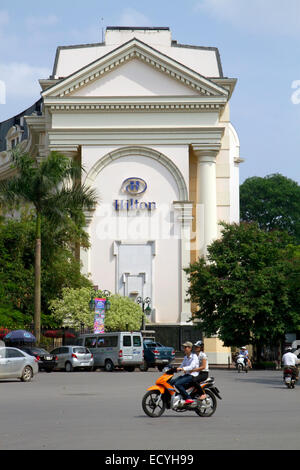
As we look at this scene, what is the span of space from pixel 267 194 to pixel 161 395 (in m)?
84.6

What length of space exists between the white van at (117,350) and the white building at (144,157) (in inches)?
697

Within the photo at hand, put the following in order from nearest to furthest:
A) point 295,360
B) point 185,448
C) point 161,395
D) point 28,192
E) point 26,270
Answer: point 185,448, point 161,395, point 295,360, point 28,192, point 26,270

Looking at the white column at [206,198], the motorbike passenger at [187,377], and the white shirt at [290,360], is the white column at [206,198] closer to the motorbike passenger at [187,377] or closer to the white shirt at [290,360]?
the white shirt at [290,360]

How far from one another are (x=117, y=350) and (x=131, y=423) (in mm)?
29326

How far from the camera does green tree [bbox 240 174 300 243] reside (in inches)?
3942

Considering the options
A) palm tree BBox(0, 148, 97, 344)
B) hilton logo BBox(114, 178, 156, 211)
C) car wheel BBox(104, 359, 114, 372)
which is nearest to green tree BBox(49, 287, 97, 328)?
car wheel BBox(104, 359, 114, 372)

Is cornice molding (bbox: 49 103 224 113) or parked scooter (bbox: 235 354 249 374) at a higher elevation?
cornice molding (bbox: 49 103 224 113)

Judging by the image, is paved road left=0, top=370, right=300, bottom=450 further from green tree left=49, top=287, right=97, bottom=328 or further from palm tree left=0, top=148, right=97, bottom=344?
green tree left=49, top=287, right=97, bottom=328

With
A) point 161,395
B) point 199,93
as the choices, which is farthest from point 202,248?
point 161,395

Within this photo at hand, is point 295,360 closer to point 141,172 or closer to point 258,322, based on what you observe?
point 258,322

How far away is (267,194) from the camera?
3962 inches

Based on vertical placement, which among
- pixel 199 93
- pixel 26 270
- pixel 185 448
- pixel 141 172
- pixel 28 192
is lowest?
pixel 185 448

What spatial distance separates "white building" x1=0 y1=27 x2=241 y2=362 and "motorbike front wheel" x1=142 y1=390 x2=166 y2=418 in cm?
4671
